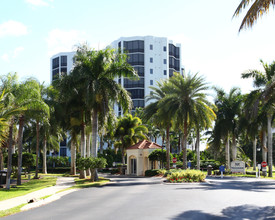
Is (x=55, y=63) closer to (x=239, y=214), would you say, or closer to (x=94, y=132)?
(x=94, y=132)

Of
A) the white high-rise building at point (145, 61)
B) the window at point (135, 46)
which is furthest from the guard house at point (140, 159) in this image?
the window at point (135, 46)

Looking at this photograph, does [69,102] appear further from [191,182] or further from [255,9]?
[255,9]

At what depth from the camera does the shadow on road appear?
38.0ft

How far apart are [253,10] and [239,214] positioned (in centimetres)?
848

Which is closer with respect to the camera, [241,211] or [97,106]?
[241,211]

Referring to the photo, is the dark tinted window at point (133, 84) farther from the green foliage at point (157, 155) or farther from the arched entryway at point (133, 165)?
the green foliage at point (157, 155)

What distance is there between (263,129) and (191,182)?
1780 cm

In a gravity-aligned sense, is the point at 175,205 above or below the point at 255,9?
below

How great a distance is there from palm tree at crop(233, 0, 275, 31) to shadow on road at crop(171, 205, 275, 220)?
7751 mm

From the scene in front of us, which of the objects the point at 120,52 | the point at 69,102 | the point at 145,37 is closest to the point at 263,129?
the point at 120,52

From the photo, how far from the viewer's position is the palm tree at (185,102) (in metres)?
35.8

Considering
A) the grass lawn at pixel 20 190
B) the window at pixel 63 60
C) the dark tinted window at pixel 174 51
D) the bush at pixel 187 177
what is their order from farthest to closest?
the window at pixel 63 60
the dark tinted window at pixel 174 51
the bush at pixel 187 177
the grass lawn at pixel 20 190

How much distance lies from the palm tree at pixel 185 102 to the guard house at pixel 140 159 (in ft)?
29.4

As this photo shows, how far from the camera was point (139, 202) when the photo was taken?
606 inches
